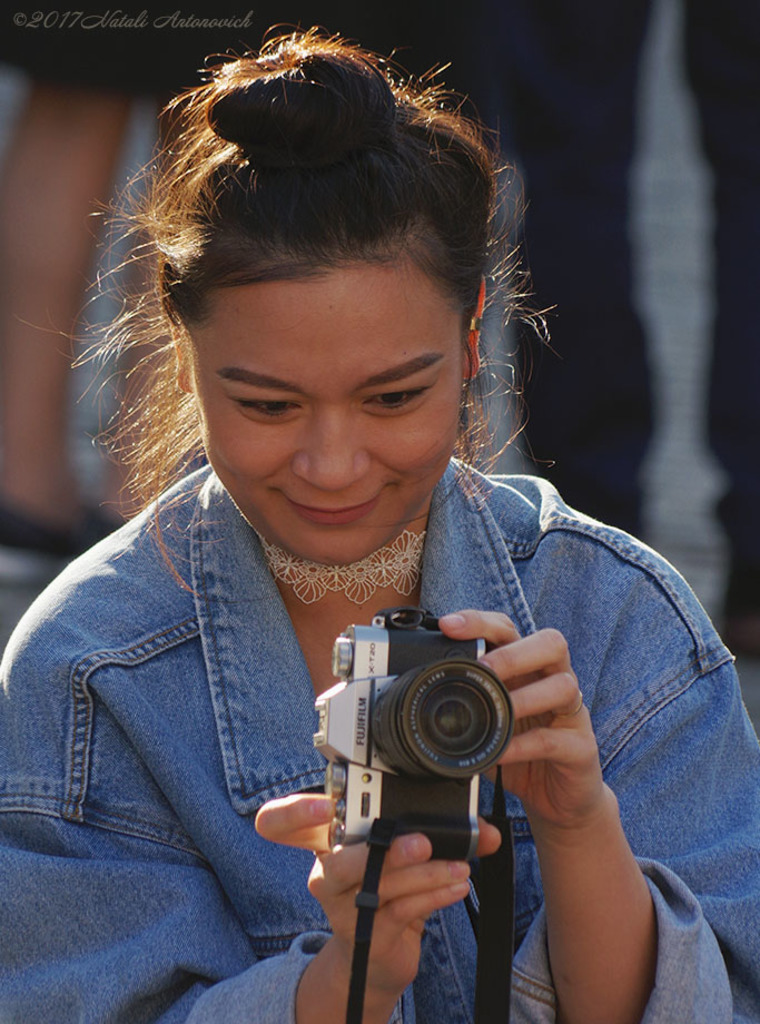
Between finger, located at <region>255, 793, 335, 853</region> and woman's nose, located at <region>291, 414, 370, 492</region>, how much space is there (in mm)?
421

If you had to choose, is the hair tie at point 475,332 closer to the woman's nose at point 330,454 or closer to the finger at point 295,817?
the woman's nose at point 330,454

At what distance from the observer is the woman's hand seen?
5.76 ft

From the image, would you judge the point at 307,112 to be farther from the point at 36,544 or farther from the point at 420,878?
the point at 36,544

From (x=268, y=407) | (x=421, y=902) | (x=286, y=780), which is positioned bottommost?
(x=421, y=902)

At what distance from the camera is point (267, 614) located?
7.53ft

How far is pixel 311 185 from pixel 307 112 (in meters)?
0.09

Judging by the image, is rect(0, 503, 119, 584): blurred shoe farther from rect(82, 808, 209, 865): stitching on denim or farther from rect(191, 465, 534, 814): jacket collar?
rect(82, 808, 209, 865): stitching on denim

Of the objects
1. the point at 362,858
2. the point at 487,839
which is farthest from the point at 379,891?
the point at 487,839

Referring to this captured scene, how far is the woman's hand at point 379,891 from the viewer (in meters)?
1.76

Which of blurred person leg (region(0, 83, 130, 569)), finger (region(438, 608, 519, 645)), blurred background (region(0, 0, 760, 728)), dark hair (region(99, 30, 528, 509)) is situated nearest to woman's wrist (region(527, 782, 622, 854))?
finger (region(438, 608, 519, 645))

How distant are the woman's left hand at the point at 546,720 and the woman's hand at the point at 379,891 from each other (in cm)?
10

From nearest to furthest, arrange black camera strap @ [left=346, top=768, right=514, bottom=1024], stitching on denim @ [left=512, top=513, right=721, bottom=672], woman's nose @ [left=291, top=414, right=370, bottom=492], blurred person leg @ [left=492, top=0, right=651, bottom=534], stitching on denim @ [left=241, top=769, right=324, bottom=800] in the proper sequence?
black camera strap @ [left=346, top=768, right=514, bottom=1024], woman's nose @ [left=291, top=414, right=370, bottom=492], stitching on denim @ [left=241, top=769, right=324, bottom=800], stitching on denim @ [left=512, top=513, right=721, bottom=672], blurred person leg @ [left=492, top=0, right=651, bottom=534]

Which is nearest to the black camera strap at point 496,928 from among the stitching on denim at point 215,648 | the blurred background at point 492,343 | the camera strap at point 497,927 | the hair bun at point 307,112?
the camera strap at point 497,927

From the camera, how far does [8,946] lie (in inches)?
80.0
